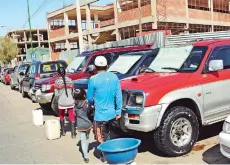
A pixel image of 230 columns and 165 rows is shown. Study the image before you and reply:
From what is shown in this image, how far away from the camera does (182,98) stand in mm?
5445

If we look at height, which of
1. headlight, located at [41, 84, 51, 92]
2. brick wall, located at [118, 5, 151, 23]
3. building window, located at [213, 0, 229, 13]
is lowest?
headlight, located at [41, 84, 51, 92]

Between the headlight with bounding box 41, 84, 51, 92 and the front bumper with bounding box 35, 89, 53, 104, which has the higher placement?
the headlight with bounding box 41, 84, 51, 92

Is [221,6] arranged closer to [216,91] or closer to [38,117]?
[38,117]

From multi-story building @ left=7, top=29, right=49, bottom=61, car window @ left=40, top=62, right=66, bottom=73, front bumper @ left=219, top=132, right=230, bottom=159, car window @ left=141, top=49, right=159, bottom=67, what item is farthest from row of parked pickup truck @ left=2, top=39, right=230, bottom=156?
multi-story building @ left=7, top=29, right=49, bottom=61

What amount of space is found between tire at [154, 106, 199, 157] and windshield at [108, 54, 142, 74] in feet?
9.60

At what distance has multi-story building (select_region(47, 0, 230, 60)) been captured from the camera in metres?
27.5

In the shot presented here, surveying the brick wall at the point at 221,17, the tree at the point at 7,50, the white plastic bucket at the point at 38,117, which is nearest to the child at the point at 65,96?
the white plastic bucket at the point at 38,117

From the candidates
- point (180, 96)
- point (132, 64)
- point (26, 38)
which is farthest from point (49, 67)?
point (26, 38)

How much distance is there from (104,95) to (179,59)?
6.98ft

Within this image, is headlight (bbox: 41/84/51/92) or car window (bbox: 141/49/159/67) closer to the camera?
car window (bbox: 141/49/159/67)

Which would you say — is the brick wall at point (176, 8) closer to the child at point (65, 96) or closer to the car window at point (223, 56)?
the child at point (65, 96)

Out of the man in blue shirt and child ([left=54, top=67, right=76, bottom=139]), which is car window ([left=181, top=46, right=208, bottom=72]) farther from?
child ([left=54, top=67, right=76, bottom=139])

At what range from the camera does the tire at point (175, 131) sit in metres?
5.30

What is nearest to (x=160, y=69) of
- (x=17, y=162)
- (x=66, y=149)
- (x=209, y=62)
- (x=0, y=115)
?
(x=209, y=62)
